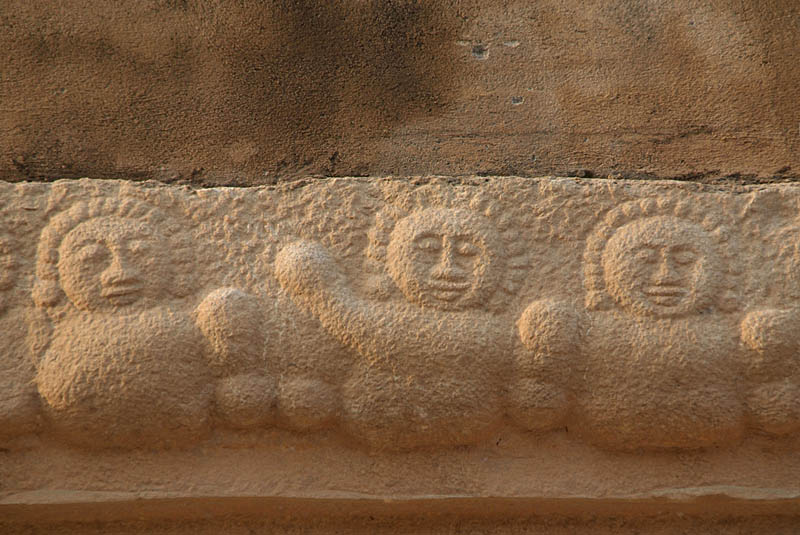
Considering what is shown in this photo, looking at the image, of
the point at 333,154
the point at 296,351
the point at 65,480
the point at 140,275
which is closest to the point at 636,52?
the point at 333,154

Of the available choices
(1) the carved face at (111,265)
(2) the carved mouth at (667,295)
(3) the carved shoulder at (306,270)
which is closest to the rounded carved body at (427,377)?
(3) the carved shoulder at (306,270)

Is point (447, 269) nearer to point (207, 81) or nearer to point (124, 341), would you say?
point (124, 341)

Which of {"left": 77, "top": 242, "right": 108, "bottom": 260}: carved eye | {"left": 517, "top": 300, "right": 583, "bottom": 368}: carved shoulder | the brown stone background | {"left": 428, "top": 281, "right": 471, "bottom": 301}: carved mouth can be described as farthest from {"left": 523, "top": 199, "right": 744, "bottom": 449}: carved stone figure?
{"left": 77, "top": 242, "right": 108, "bottom": 260}: carved eye

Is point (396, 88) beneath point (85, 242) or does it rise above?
above

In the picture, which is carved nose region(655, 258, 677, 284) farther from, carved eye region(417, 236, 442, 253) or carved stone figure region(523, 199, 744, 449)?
carved eye region(417, 236, 442, 253)

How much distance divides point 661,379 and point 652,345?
0.05 m

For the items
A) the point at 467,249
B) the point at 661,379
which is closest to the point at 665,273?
the point at 661,379

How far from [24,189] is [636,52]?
1.07m

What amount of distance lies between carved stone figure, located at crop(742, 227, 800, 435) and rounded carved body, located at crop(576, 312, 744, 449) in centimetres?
2

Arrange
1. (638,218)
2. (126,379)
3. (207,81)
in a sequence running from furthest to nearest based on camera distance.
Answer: (207,81), (638,218), (126,379)

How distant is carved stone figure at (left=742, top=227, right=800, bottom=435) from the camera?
3.86ft

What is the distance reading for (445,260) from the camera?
3.93 feet

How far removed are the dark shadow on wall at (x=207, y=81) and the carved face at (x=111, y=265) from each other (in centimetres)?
21

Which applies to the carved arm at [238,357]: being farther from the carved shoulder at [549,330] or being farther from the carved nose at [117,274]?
the carved shoulder at [549,330]
